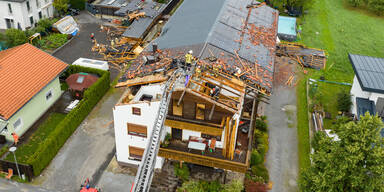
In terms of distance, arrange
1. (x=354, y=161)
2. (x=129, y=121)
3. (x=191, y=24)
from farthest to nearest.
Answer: (x=191, y=24) < (x=129, y=121) < (x=354, y=161)

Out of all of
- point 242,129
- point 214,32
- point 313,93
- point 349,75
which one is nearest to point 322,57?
point 349,75

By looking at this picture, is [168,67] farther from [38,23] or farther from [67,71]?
[38,23]

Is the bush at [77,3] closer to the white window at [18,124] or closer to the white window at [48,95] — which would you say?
the white window at [48,95]

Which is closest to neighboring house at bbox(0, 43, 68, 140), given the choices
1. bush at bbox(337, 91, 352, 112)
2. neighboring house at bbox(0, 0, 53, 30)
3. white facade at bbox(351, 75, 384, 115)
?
neighboring house at bbox(0, 0, 53, 30)

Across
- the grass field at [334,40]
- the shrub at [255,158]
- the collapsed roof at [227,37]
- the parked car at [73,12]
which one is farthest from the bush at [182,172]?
the parked car at [73,12]

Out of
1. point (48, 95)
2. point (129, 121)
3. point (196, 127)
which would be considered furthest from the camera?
point (48, 95)

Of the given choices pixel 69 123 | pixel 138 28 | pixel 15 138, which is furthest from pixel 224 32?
pixel 15 138

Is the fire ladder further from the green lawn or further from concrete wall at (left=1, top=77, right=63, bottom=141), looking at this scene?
concrete wall at (left=1, top=77, right=63, bottom=141)

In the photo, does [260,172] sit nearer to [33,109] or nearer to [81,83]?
[81,83]
